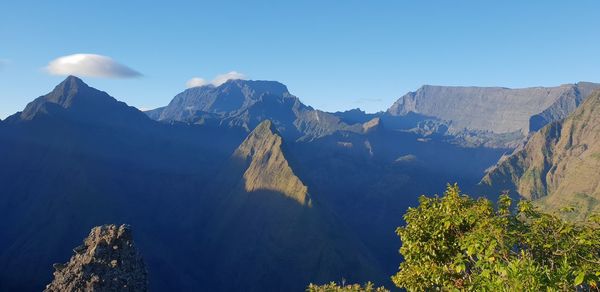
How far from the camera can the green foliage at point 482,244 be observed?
17484mm

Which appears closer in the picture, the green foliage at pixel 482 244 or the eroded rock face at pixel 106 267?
the green foliage at pixel 482 244

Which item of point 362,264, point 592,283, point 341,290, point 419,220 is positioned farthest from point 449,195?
point 362,264

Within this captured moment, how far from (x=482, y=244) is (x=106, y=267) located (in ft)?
130

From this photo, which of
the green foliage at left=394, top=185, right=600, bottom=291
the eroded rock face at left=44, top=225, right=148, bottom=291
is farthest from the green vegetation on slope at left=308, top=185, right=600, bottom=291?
the eroded rock face at left=44, top=225, right=148, bottom=291

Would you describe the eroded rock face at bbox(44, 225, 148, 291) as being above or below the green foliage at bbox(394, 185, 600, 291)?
below

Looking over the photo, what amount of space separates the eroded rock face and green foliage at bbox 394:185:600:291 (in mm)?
31815

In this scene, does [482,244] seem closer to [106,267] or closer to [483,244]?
[483,244]

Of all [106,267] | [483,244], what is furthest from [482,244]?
[106,267]

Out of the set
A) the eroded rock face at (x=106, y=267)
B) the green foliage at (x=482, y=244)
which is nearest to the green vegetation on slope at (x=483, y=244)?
the green foliage at (x=482, y=244)

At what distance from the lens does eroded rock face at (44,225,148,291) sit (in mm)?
44562

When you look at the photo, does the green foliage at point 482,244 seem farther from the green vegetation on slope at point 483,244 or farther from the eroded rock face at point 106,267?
the eroded rock face at point 106,267

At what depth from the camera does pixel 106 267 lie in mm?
45531

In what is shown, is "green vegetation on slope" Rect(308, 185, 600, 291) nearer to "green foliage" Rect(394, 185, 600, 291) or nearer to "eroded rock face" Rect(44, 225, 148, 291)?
"green foliage" Rect(394, 185, 600, 291)

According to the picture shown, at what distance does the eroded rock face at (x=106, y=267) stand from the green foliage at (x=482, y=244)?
1253 inches
